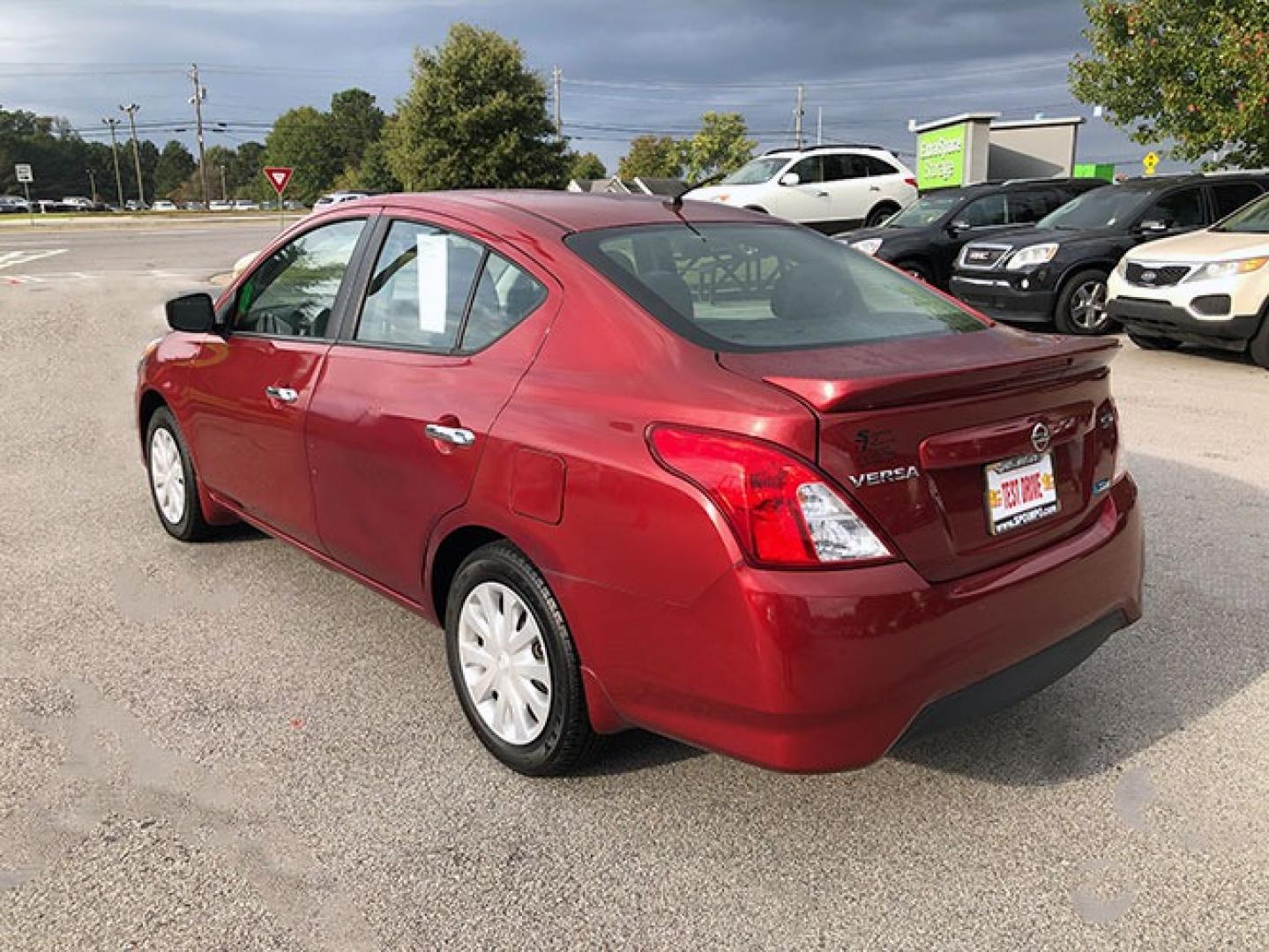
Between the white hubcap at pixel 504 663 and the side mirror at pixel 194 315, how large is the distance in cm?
203

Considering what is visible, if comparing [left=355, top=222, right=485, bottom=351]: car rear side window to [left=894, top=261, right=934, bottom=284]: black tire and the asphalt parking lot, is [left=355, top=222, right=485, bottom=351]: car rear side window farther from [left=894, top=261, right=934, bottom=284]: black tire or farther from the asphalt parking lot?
[left=894, top=261, right=934, bottom=284]: black tire

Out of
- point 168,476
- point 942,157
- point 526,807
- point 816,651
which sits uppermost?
point 942,157

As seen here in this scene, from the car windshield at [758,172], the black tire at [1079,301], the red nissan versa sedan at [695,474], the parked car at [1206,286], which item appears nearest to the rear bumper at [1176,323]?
the parked car at [1206,286]

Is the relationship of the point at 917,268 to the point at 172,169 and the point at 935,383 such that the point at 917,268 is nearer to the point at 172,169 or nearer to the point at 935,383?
the point at 935,383

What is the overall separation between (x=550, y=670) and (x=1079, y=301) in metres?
9.86

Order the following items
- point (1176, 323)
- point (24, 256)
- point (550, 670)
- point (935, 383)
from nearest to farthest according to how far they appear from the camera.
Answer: point (935, 383)
point (550, 670)
point (1176, 323)
point (24, 256)

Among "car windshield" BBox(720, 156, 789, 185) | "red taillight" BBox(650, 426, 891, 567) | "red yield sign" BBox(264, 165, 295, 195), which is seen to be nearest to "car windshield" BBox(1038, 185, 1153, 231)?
"car windshield" BBox(720, 156, 789, 185)

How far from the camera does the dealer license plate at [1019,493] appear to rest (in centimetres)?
256

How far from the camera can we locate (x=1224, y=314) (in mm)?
8914

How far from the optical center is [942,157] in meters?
26.3

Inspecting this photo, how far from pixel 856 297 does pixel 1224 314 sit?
7215 millimetres

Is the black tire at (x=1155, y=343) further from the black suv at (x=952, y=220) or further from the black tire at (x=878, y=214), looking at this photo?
the black tire at (x=878, y=214)

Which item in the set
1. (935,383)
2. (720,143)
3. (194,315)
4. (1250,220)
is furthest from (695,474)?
(720,143)

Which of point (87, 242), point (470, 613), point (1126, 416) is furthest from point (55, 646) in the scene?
point (87, 242)
